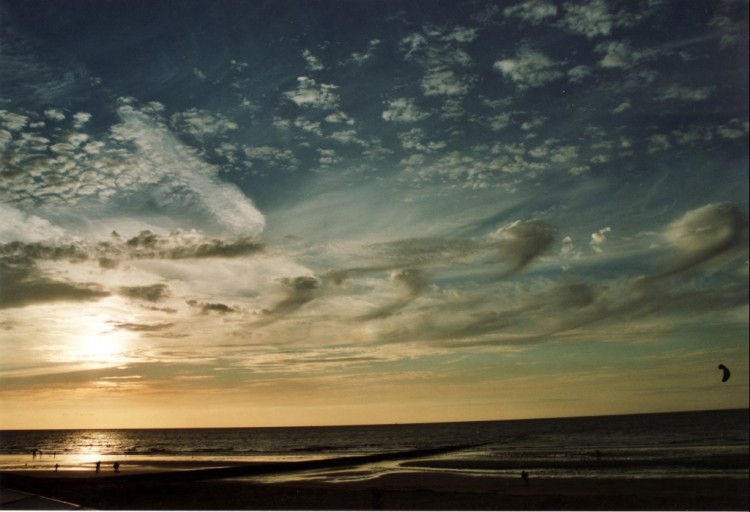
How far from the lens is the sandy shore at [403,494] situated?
840 inches

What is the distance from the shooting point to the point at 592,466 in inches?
1471

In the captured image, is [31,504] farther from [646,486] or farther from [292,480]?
[646,486]

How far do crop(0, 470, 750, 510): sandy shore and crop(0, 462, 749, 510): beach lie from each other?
38 mm

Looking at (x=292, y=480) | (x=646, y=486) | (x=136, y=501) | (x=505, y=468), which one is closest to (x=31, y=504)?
(x=136, y=501)

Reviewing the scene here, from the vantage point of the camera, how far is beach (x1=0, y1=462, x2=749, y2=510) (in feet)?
70.1

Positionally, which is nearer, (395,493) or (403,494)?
(403,494)

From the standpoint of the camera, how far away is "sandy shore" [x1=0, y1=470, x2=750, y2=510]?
2133 centimetres

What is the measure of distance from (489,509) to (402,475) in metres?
14.9

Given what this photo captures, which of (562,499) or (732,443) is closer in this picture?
(562,499)

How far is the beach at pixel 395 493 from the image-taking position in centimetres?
2136

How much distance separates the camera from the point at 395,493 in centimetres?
2520

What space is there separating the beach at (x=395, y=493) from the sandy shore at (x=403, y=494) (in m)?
0.04

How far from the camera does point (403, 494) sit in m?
24.5

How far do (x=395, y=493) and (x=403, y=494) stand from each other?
866 millimetres
